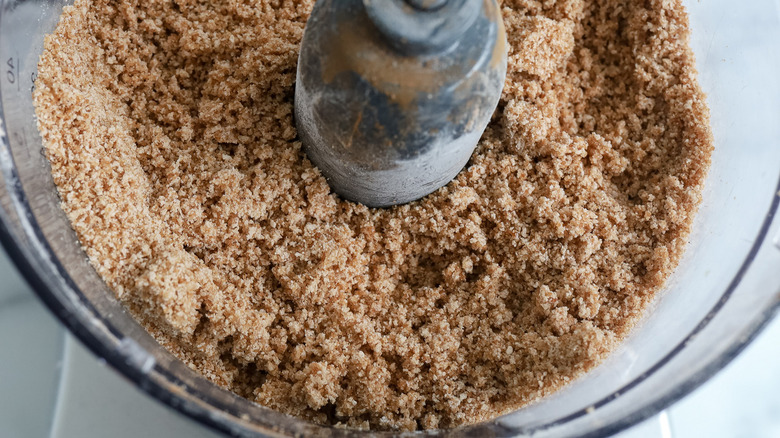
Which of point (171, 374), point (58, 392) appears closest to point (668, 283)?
point (171, 374)

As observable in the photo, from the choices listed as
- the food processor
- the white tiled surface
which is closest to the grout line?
the white tiled surface

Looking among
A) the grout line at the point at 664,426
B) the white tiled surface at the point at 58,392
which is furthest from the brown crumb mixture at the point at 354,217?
the grout line at the point at 664,426

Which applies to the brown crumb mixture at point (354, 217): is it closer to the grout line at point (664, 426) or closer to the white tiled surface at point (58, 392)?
the white tiled surface at point (58, 392)

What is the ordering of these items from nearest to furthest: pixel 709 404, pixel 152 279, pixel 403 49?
1. pixel 403 49
2. pixel 152 279
3. pixel 709 404

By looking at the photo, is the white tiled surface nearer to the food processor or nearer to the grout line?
the grout line

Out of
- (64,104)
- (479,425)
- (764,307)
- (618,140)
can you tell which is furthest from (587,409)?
(64,104)

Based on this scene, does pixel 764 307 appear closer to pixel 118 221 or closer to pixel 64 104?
pixel 118 221
